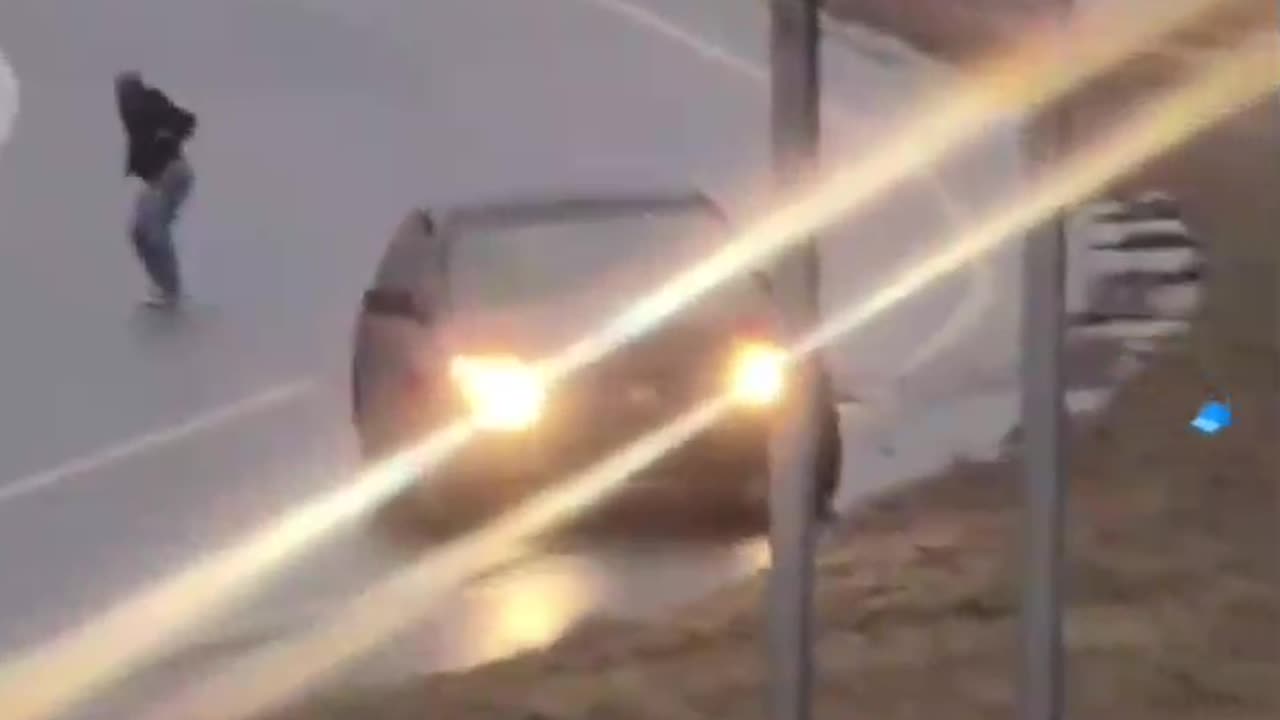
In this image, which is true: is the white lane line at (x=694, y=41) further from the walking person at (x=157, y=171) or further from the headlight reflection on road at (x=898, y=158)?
the walking person at (x=157, y=171)

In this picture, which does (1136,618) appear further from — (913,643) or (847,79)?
(847,79)

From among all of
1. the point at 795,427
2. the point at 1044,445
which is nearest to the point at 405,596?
the point at 795,427

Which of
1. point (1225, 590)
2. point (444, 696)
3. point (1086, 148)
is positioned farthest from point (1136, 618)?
point (1086, 148)

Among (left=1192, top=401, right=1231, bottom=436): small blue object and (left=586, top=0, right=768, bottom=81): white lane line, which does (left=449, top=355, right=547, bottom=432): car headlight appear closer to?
(left=586, top=0, right=768, bottom=81): white lane line

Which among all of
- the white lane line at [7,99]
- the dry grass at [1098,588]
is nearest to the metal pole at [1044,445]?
the dry grass at [1098,588]

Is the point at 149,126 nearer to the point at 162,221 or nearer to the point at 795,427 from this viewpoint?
the point at 162,221

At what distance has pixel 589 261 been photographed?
181cm

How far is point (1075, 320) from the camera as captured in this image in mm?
1863

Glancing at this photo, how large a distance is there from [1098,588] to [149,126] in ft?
3.08

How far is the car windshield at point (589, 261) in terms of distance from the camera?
1804 mm

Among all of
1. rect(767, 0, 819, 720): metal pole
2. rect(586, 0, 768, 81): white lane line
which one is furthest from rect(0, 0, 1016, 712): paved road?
rect(767, 0, 819, 720): metal pole

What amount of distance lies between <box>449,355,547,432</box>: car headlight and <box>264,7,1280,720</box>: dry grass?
0.20m

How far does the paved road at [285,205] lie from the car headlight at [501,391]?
0.12 metres

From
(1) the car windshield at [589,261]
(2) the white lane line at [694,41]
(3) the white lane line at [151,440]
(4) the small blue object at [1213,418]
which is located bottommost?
(3) the white lane line at [151,440]
